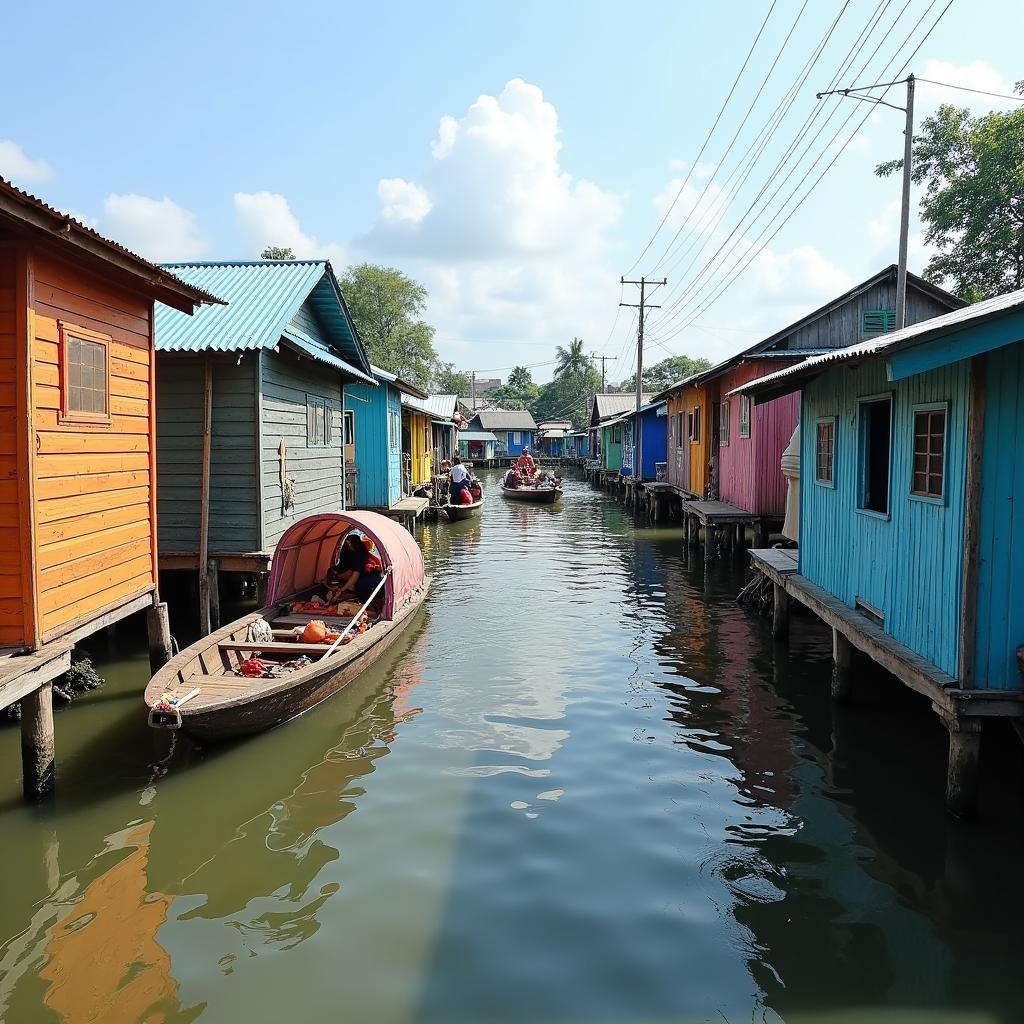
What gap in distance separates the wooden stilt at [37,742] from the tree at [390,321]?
5322 centimetres

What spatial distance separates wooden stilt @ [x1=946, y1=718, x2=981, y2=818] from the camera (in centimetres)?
573

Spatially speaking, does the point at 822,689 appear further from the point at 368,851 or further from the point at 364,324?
the point at 364,324

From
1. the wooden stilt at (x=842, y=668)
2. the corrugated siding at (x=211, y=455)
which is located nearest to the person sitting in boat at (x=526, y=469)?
the corrugated siding at (x=211, y=455)

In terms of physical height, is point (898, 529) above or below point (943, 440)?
below

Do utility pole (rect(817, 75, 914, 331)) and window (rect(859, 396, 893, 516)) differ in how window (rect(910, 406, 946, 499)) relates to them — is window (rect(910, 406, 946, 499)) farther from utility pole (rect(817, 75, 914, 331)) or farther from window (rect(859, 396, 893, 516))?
utility pole (rect(817, 75, 914, 331))

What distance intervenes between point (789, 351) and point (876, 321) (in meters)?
2.10

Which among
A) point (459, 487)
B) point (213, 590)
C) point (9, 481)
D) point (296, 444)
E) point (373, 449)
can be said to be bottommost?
point (213, 590)

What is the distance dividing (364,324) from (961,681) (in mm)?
57122

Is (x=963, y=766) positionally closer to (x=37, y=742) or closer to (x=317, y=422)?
(x=37, y=742)

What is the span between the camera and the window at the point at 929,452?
6.55 m

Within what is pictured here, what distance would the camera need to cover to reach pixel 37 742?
6344 millimetres

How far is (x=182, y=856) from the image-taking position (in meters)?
5.75

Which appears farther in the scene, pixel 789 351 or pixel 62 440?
pixel 789 351

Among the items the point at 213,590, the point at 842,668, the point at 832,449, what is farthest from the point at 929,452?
the point at 213,590
